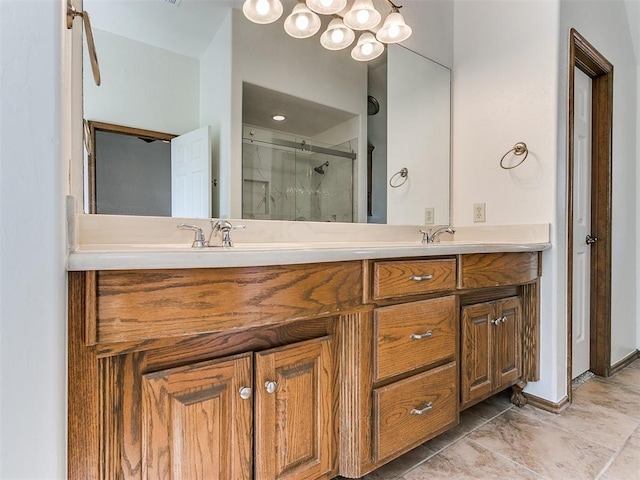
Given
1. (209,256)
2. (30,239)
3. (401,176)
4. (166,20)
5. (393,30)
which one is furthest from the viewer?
(401,176)

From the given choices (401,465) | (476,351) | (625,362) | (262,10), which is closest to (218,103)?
(262,10)

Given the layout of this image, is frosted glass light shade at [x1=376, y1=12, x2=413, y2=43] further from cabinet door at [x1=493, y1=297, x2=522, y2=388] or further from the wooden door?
cabinet door at [x1=493, y1=297, x2=522, y2=388]

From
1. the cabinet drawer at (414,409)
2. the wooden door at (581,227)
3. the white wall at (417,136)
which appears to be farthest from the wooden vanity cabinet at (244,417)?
the wooden door at (581,227)

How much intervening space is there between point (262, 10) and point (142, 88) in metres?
0.59

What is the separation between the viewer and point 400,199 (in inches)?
77.3

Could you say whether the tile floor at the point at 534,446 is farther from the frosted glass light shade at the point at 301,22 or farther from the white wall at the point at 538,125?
the frosted glass light shade at the point at 301,22

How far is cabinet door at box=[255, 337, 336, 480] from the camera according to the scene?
0.92 meters

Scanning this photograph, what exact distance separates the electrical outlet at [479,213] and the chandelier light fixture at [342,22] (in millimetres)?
967

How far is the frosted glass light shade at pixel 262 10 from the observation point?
1441mm

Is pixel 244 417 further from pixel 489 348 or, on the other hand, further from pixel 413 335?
pixel 489 348

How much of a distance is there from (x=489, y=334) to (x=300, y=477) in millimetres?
982

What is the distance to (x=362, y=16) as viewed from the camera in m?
1.66

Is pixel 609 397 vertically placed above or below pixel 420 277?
below

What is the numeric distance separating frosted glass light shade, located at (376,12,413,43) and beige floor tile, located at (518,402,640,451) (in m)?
1.92
